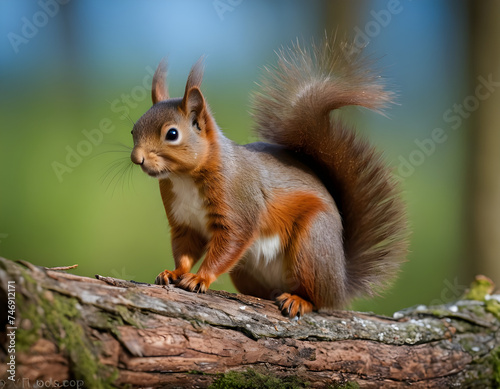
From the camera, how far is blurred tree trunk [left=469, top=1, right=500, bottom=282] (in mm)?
3145

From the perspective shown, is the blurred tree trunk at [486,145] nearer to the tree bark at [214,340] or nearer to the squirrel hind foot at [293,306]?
the tree bark at [214,340]

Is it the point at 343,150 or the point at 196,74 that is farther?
the point at 343,150

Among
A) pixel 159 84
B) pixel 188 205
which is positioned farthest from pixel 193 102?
pixel 188 205

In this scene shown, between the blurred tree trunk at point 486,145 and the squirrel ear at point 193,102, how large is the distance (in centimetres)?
236

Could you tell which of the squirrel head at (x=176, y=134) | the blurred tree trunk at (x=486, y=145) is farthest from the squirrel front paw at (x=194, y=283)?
the blurred tree trunk at (x=486, y=145)

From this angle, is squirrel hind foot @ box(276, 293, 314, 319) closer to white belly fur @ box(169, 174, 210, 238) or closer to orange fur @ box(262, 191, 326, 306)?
orange fur @ box(262, 191, 326, 306)

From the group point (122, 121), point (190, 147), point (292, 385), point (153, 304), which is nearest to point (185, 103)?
point (190, 147)

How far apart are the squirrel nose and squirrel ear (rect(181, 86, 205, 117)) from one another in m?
0.21

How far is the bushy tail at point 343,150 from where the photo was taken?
5.85ft
